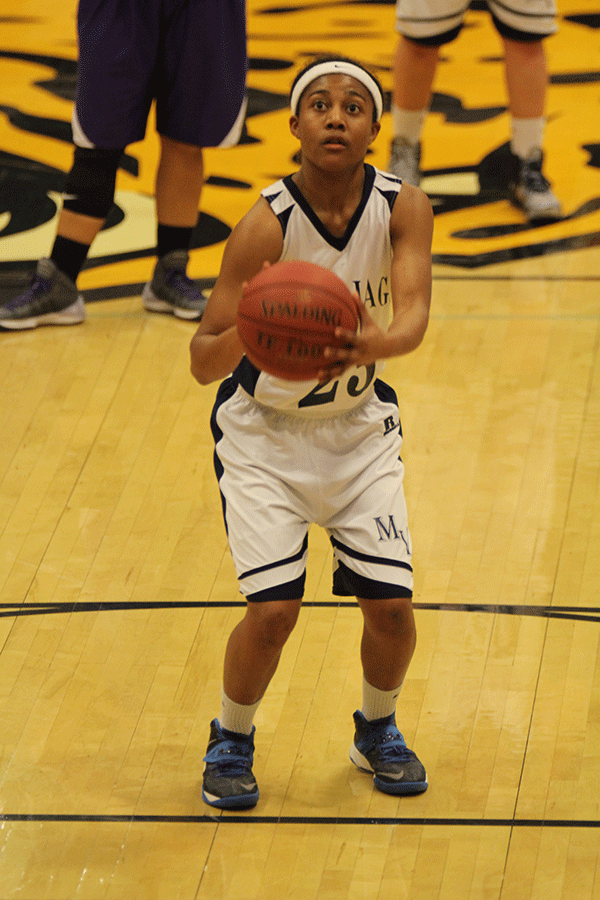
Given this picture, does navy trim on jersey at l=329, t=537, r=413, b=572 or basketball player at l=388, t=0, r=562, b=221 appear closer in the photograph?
navy trim on jersey at l=329, t=537, r=413, b=572

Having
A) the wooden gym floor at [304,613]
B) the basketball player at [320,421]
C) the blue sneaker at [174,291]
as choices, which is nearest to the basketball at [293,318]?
the basketball player at [320,421]

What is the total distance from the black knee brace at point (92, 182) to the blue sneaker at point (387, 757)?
2.77m

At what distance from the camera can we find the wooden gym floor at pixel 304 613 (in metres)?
2.79

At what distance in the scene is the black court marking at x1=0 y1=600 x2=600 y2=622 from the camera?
11.7 feet

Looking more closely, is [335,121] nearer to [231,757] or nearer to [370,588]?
[370,588]

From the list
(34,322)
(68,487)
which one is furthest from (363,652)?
Result: (34,322)

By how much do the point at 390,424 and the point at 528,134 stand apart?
3651 mm

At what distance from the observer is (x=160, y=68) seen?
4.98 metres

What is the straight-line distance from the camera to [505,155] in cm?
683

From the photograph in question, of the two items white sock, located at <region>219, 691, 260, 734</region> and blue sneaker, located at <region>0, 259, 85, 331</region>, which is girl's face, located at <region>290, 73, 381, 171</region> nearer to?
white sock, located at <region>219, 691, 260, 734</region>

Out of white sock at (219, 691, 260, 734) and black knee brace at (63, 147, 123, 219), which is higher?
black knee brace at (63, 147, 123, 219)

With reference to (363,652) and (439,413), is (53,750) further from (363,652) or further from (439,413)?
(439,413)

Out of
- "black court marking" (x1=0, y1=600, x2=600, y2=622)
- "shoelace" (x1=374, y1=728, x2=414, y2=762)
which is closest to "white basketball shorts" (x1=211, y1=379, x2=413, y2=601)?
"shoelace" (x1=374, y1=728, x2=414, y2=762)

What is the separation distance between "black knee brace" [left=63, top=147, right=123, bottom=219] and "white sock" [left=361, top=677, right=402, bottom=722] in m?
2.74
